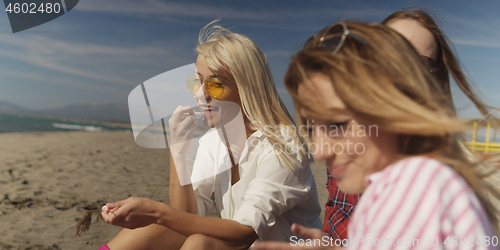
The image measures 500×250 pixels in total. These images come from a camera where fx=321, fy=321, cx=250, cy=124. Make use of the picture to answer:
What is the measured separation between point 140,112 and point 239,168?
96 cm

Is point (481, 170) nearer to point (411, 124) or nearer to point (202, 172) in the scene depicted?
point (411, 124)

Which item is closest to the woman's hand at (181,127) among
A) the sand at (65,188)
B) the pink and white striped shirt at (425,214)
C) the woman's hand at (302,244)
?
the woman's hand at (302,244)

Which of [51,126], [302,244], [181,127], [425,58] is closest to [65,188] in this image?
[181,127]

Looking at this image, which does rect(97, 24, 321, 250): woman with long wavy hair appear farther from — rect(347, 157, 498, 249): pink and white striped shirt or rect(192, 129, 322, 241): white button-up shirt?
rect(347, 157, 498, 249): pink and white striped shirt

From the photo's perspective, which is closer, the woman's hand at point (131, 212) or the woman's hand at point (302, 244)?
the woman's hand at point (302, 244)

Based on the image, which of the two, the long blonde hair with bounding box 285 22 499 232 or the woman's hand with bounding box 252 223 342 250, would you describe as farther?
the woman's hand with bounding box 252 223 342 250

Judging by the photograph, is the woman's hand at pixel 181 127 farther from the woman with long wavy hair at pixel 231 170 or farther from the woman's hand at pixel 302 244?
the woman's hand at pixel 302 244

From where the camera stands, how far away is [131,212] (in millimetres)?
1820

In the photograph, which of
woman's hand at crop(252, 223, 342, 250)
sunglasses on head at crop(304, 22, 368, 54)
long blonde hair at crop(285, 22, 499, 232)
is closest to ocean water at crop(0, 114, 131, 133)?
woman's hand at crop(252, 223, 342, 250)

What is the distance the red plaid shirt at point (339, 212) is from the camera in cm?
186

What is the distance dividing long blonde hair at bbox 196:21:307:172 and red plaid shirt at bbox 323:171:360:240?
46 cm

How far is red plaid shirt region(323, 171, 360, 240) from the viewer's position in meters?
1.86

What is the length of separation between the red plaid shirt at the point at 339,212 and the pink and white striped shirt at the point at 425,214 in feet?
3.49

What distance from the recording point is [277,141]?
2.26 metres
